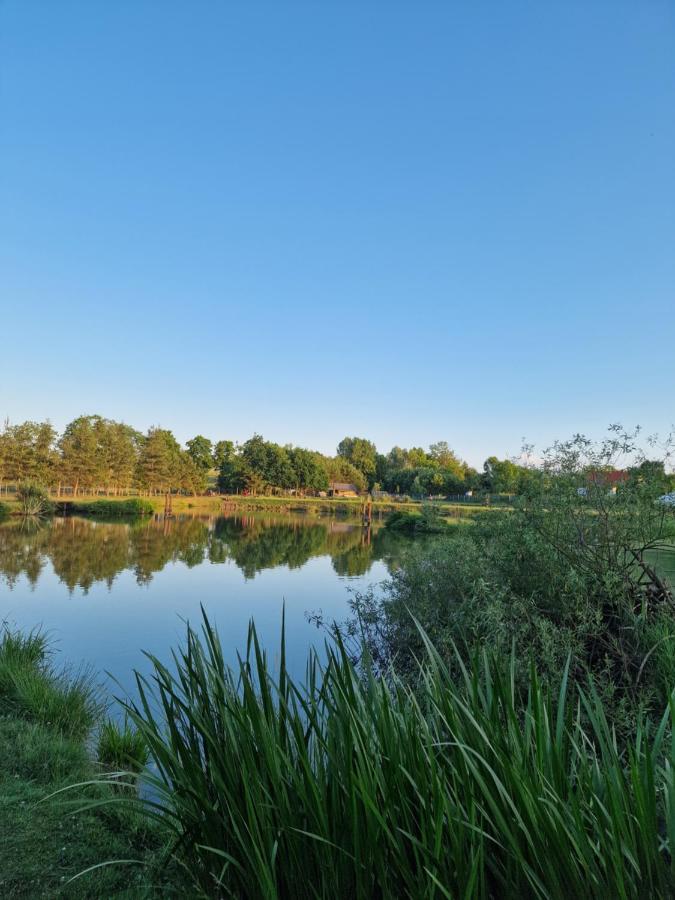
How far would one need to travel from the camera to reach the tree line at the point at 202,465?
36.2 meters

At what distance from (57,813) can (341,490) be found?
77173 millimetres

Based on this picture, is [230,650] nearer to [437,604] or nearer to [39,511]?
[437,604]

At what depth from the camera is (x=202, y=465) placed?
73438mm

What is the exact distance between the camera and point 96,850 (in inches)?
113

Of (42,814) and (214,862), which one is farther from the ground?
(214,862)

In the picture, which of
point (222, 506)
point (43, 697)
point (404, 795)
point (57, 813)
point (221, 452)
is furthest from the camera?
point (221, 452)

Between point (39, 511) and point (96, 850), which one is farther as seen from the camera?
point (39, 511)

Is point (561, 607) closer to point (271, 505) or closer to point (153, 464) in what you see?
point (153, 464)

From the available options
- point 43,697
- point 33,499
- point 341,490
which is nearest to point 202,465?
point 341,490

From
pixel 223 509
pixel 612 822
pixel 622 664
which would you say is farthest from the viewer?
pixel 223 509

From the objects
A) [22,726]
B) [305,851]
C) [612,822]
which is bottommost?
[22,726]

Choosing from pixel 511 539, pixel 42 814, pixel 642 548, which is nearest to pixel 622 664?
pixel 642 548

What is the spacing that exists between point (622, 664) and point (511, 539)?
4.67ft

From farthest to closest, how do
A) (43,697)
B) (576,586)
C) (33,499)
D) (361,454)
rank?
(361,454) → (33,499) → (43,697) → (576,586)
